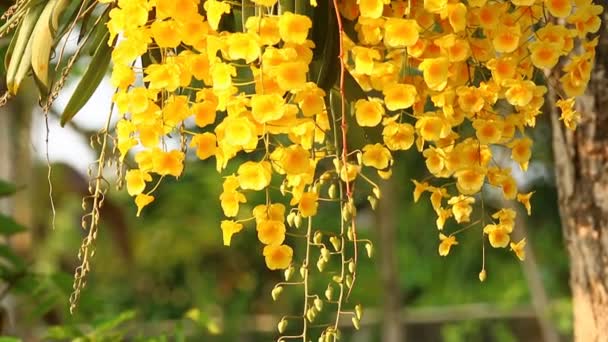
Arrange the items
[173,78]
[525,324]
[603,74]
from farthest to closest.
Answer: [525,324]
[603,74]
[173,78]

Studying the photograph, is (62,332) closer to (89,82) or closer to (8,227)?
(8,227)

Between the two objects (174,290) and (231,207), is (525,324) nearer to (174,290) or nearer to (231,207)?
(174,290)

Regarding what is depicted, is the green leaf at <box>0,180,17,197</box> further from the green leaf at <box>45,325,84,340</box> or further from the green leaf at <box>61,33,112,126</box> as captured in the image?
the green leaf at <box>61,33,112,126</box>

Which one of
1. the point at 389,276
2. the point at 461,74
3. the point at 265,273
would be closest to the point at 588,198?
the point at 461,74

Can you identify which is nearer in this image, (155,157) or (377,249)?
(155,157)

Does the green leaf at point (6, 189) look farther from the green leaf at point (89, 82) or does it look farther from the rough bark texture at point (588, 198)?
the rough bark texture at point (588, 198)

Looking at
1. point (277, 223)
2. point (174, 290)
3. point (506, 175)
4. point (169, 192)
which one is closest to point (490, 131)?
point (506, 175)

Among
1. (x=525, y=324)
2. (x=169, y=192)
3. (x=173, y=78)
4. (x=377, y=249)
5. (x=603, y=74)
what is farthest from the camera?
(x=525, y=324)

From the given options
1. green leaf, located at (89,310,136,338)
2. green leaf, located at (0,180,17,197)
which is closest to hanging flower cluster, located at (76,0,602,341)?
green leaf, located at (89,310,136,338)
